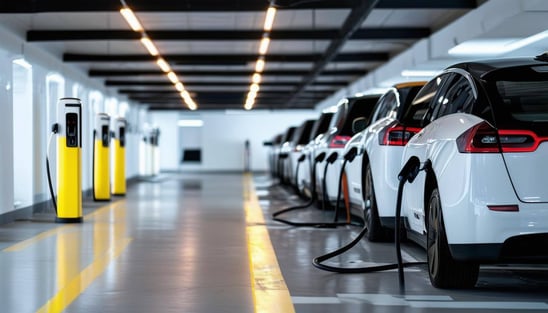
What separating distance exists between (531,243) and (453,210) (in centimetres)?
50

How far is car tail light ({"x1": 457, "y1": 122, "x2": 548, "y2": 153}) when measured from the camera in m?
5.32

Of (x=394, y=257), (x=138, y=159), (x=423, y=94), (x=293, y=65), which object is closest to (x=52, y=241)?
(x=394, y=257)

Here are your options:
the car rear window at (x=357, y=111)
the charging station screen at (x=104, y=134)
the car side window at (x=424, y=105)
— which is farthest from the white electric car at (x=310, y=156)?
the car side window at (x=424, y=105)

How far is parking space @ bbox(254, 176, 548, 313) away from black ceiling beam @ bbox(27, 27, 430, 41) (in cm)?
749

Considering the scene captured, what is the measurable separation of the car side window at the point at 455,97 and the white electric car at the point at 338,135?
4661 millimetres

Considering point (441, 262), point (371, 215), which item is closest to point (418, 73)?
point (371, 215)

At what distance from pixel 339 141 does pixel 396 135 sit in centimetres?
363

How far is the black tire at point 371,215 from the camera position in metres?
8.77

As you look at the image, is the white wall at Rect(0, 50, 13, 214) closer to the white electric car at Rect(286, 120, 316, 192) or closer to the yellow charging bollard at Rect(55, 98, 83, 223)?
the yellow charging bollard at Rect(55, 98, 83, 223)

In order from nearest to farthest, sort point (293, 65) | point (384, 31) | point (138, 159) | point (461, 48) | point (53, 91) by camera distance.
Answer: point (461, 48) → point (384, 31) → point (53, 91) → point (293, 65) → point (138, 159)

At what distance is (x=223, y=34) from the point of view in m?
15.9

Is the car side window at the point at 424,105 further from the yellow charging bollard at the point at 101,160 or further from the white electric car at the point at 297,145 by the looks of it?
the yellow charging bollard at the point at 101,160

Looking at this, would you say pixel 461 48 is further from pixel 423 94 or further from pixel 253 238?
pixel 423 94

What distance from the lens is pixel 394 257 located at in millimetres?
7934
